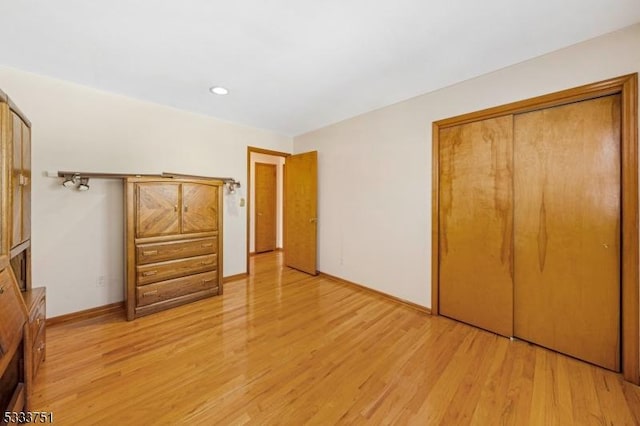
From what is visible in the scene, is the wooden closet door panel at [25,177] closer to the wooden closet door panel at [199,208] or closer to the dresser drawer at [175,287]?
the dresser drawer at [175,287]

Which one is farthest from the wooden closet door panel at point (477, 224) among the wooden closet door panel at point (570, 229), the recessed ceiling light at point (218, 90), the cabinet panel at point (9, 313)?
the cabinet panel at point (9, 313)

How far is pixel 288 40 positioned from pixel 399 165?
1.72 meters

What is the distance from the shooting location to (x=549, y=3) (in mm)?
1425

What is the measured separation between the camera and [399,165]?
9.29 ft

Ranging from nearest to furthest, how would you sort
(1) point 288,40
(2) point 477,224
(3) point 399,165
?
1. (1) point 288,40
2. (2) point 477,224
3. (3) point 399,165

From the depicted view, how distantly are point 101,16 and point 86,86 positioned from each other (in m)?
1.34

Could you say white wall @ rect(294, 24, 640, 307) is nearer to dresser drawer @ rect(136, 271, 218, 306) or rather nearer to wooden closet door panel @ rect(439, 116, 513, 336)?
wooden closet door panel @ rect(439, 116, 513, 336)

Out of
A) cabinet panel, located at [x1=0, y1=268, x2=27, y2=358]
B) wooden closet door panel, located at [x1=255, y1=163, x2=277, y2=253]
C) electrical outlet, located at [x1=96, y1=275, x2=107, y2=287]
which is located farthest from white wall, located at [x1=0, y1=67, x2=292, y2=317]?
wooden closet door panel, located at [x1=255, y1=163, x2=277, y2=253]

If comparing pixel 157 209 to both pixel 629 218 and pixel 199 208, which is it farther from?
pixel 629 218

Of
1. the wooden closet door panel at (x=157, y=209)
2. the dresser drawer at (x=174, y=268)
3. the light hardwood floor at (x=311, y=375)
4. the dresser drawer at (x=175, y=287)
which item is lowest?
the light hardwood floor at (x=311, y=375)

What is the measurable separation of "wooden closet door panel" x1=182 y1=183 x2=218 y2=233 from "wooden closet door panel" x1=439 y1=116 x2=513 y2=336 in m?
2.60

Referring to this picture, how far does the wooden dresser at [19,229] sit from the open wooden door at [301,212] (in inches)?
112

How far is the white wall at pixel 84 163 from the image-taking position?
224cm

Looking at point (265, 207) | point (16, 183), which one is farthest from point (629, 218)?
point (265, 207)
